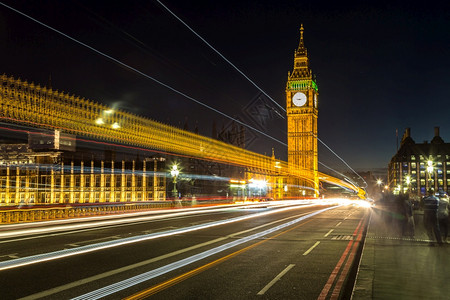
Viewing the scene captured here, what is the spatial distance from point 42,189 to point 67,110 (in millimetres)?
26510

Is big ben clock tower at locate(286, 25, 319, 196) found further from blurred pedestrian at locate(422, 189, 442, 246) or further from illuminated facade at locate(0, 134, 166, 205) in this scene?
blurred pedestrian at locate(422, 189, 442, 246)

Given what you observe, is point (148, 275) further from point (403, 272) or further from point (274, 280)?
point (403, 272)

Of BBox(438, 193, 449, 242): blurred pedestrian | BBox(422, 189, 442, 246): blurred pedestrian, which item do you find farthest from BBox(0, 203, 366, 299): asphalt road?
BBox(438, 193, 449, 242): blurred pedestrian

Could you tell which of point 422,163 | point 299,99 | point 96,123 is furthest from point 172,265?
point 422,163

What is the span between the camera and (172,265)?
33.8 ft

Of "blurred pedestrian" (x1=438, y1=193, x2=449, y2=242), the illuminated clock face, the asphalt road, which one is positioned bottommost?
the asphalt road

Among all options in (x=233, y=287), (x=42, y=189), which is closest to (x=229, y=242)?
(x=233, y=287)

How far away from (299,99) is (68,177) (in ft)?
293

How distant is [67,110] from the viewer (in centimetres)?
2653

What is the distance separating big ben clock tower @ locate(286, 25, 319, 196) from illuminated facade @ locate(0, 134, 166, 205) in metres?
63.5

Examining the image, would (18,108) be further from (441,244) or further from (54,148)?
(441,244)

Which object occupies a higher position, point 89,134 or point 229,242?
point 89,134

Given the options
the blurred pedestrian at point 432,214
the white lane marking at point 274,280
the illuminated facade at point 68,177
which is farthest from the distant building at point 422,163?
the white lane marking at point 274,280

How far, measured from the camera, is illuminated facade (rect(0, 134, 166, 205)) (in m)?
41.0
